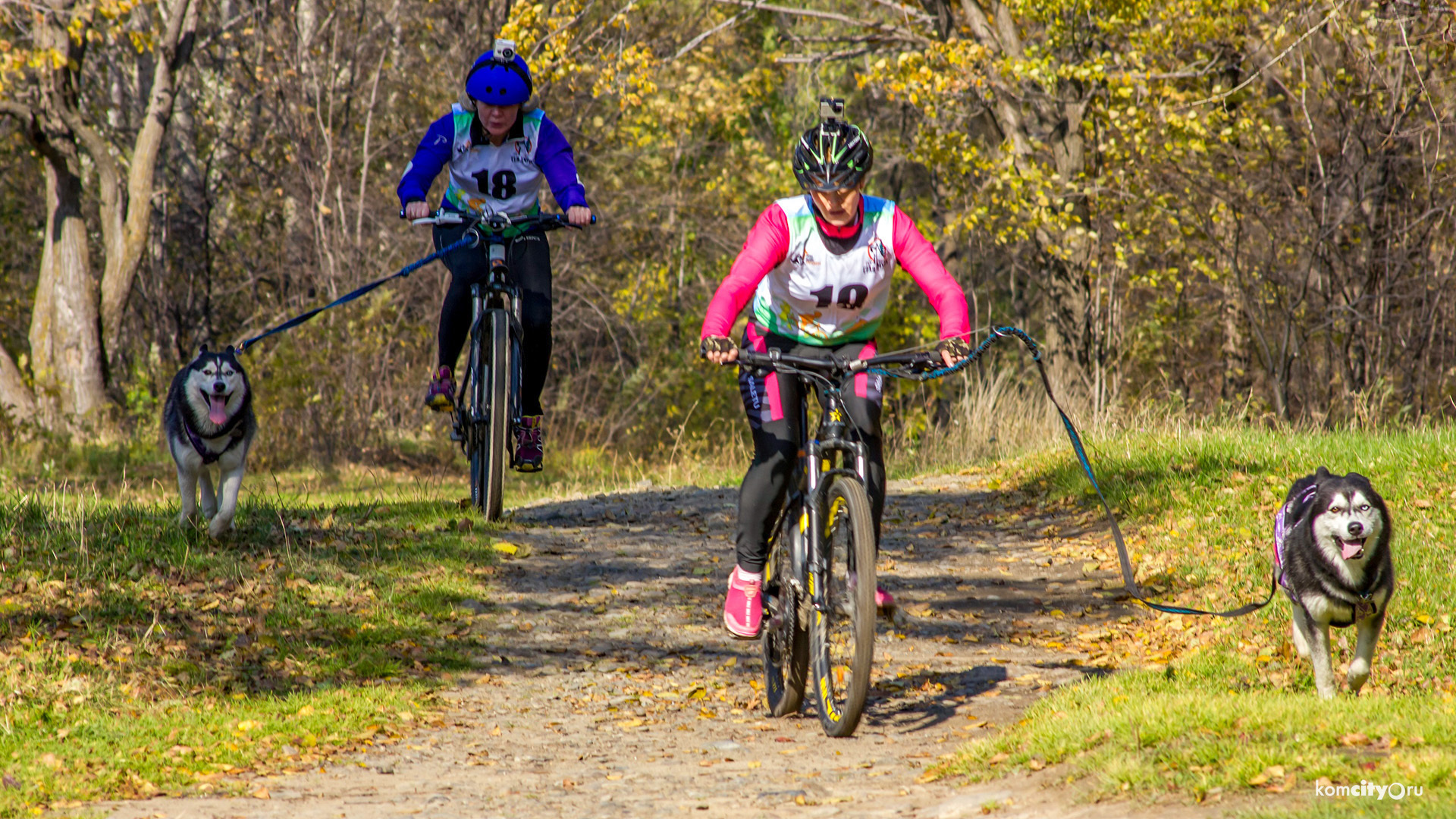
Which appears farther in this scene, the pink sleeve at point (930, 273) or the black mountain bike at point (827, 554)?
the pink sleeve at point (930, 273)

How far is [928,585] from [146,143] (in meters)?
13.2

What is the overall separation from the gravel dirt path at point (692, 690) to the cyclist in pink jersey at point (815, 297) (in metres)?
0.60

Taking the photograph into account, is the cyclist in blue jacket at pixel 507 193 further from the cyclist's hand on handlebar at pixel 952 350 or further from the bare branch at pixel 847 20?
the bare branch at pixel 847 20

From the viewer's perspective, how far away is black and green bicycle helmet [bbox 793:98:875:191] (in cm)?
464

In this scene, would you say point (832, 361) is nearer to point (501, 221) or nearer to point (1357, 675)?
point (1357, 675)

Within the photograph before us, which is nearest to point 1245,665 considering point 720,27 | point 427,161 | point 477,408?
point 477,408

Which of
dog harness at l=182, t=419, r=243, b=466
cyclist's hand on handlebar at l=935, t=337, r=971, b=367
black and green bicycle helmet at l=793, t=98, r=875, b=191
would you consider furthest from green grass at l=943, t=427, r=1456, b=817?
dog harness at l=182, t=419, r=243, b=466

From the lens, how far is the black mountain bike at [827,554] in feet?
14.3

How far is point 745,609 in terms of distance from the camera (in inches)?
198

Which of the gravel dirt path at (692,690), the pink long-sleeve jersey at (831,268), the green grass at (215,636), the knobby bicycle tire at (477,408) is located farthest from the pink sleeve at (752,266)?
the knobby bicycle tire at (477,408)

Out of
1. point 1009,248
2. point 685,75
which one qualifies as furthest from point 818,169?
point 685,75

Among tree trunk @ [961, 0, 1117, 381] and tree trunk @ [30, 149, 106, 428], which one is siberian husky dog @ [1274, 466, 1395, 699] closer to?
tree trunk @ [961, 0, 1117, 381]

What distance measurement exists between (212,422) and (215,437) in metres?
0.07

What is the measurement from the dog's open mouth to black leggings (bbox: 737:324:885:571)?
9.24ft
